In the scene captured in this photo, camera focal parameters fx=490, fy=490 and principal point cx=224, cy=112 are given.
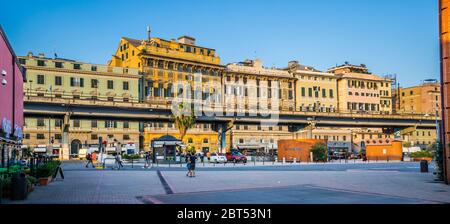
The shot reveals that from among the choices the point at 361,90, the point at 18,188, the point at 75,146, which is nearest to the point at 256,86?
the point at 361,90

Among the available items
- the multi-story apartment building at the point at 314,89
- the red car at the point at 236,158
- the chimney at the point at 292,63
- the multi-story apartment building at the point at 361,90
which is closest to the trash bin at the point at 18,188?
the red car at the point at 236,158

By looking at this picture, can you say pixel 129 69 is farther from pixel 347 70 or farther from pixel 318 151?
pixel 347 70

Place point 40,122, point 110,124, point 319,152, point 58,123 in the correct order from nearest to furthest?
point 319,152, point 40,122, point 58,123, point 110,124

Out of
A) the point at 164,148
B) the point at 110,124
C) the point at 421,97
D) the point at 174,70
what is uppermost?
the point at 174,70

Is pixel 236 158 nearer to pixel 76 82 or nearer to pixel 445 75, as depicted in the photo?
pixel 76 82

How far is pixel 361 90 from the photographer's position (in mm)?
117875

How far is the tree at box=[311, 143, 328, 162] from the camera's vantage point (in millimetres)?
63312

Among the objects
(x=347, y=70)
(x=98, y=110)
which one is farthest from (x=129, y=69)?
(x=347, y=70)

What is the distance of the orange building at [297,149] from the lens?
211 feet

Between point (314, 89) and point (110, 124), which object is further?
point (314, 89)

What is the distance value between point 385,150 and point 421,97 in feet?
239
